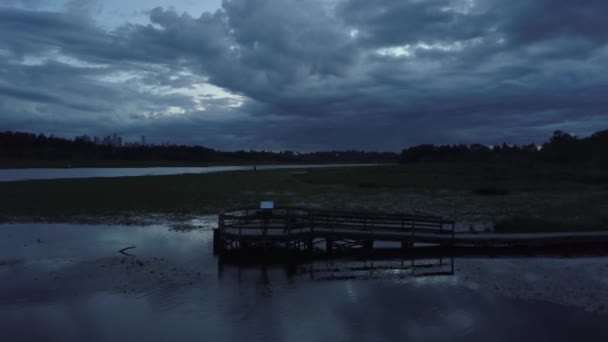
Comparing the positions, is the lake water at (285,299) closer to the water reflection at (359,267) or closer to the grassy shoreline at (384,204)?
the water reflection at (359,267)

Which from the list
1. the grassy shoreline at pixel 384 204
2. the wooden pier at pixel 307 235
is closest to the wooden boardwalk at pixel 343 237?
the wooden pier at pixel 307 235

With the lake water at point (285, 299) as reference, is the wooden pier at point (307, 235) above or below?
above

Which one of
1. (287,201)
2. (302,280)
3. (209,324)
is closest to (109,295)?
(209,324)

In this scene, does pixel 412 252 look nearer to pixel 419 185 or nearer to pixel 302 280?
pixel 302 280

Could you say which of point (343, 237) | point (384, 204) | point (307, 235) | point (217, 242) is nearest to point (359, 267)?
point (343, 237)

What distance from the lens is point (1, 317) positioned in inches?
488

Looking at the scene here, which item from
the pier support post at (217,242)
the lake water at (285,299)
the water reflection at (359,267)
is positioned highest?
the pier support post at (217,242)

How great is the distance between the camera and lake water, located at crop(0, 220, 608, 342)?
37.7ft

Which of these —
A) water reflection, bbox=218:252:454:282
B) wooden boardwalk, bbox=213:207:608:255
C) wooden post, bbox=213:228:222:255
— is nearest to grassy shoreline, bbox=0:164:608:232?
wooden boardwalk, bbox=213:207:608:255

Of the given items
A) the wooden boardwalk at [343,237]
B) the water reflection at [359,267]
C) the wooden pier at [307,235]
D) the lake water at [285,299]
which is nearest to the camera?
the lake water at [285,299]

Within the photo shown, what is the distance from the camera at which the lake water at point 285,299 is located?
11492 millimetres

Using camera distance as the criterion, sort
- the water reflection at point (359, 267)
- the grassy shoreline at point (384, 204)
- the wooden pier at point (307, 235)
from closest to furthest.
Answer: the water reflection at point (359, 267) < the wooden pier at point (307, 235) < the grassy shoreline at point (384, 204)

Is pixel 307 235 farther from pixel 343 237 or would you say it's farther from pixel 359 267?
pixel 359 267

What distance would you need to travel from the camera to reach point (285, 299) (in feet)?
46.8
